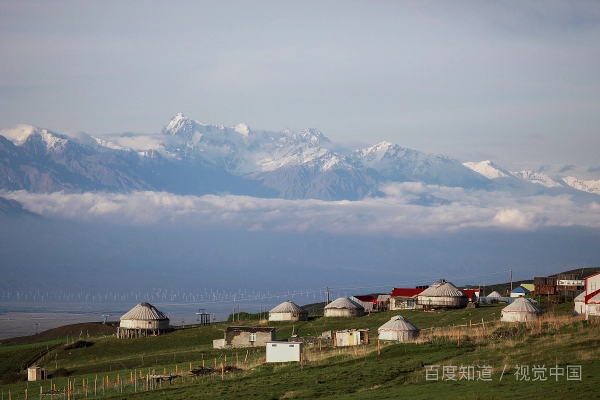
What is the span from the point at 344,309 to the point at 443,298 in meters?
12.4

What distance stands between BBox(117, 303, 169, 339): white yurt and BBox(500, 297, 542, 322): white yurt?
4407 cm

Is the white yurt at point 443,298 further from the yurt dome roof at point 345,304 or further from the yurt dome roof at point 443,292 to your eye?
the yurt dome roof at point 345,304

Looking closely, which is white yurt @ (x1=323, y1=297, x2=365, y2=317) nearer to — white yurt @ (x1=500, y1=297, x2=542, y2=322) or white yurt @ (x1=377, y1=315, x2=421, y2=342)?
white yurt @ (x1=500, y1=297, x2=542, y2=322)

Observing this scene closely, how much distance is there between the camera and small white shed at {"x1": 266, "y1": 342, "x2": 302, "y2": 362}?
72.9 metres

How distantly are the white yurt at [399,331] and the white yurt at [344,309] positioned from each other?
3720cm

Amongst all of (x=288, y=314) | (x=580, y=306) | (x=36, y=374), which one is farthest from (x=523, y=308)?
(x=36, y=374)

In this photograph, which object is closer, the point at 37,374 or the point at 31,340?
the point at 37,374

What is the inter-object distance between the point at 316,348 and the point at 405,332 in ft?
25.0

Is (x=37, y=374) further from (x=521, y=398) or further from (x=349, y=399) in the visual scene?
(x=521, y=398)

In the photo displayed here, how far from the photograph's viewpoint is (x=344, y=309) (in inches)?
4722

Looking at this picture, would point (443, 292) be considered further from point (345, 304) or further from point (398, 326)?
point (398, 326)

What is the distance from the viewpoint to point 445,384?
55094 millimetres

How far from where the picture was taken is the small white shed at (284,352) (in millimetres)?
72875

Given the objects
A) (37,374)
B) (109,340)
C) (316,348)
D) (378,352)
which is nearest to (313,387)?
(378,352)
